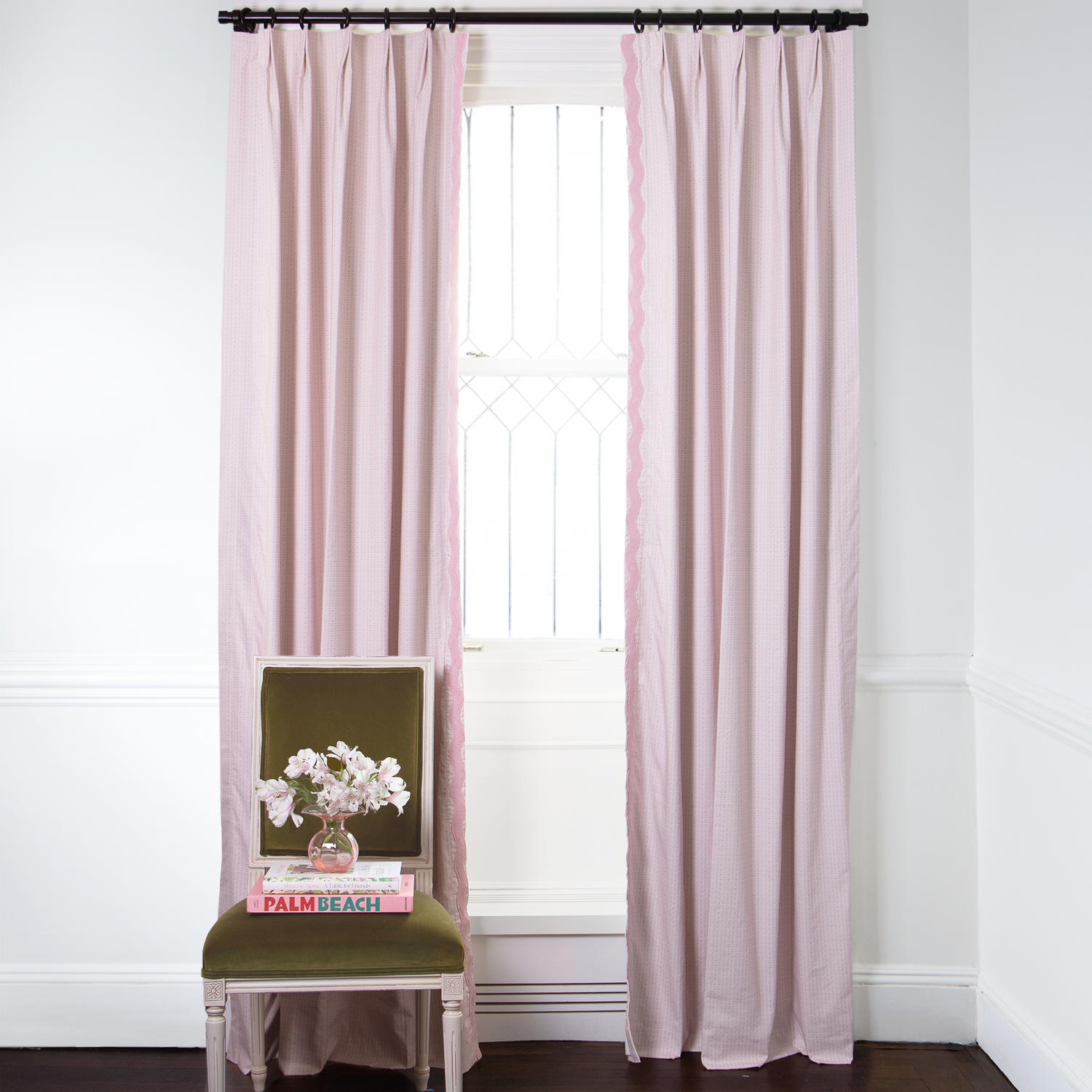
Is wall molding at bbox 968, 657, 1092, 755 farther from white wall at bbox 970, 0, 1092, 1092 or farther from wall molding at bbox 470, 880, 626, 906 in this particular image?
wall molding at bbox 470, 880, 626, 906

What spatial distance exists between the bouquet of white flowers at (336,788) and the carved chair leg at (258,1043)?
571 mm

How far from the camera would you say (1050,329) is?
1961mm

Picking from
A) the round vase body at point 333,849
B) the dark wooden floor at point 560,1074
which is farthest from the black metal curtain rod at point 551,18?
the dark wooden floor at point 560,1074

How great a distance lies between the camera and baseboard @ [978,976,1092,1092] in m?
1.91

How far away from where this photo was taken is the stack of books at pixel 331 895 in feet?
5.82

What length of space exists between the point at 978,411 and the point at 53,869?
107 inches

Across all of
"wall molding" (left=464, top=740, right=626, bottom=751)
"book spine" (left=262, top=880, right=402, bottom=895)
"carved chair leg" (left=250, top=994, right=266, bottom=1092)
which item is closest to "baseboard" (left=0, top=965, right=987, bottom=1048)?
"carved chair leg" (left=250, top=994, right=266, bottom=1092)

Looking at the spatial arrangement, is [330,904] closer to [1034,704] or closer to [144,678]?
[144,678]

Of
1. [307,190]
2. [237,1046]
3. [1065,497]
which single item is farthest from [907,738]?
[307,190]

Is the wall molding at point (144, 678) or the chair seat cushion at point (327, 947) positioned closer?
the chair seat cushion at point (327, 947)

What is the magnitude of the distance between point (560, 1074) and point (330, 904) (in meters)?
0.81

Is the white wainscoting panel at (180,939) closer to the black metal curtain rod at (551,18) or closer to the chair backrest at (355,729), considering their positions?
the chair backrest at (355,729)

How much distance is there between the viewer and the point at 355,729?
6.65 ft

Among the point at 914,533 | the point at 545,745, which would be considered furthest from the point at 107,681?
the point at 914,533
